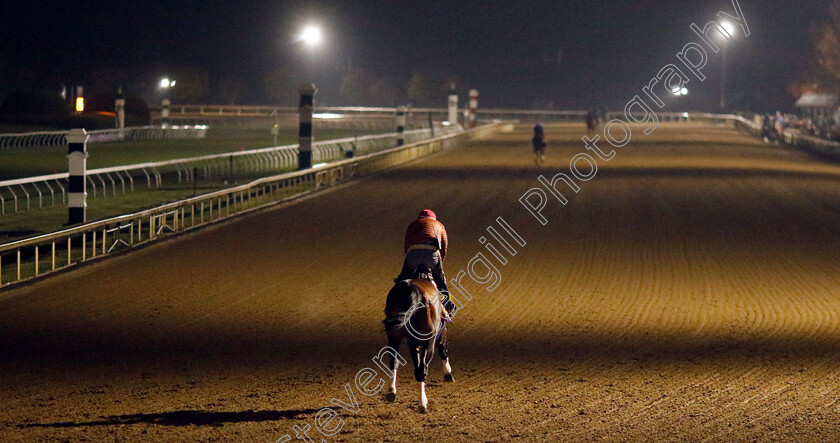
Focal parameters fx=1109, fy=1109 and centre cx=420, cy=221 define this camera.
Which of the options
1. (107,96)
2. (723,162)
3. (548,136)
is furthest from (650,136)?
(107,96)

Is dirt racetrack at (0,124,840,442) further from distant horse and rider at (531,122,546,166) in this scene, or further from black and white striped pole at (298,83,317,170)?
distant horse and rider at (531,122,546,166)

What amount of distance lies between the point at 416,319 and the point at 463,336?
2712 mm

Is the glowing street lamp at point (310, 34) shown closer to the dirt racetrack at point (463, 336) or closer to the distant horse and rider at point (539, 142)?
the distant horse and rider at point (539, 142)

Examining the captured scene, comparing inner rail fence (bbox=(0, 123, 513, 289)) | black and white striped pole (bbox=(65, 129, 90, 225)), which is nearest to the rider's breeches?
inner rail fence (bbox=(0, 123, 513, 289))

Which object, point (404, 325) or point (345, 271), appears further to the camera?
point (345, 271)

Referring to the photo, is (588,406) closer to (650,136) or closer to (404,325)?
(404,325)

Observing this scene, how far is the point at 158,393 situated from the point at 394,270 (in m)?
5.69

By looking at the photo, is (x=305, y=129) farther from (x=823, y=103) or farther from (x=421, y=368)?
(x=823, y=103)

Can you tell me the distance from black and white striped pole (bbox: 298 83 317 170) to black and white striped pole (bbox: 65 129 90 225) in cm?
893

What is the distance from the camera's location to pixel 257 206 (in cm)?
1880

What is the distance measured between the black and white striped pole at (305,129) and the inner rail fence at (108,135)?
34.7ft

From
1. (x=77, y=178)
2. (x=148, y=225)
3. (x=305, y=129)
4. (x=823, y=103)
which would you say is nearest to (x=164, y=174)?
(x=305, y=129)

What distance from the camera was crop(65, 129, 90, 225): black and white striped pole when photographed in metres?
14.1

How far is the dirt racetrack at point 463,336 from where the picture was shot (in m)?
6.38
